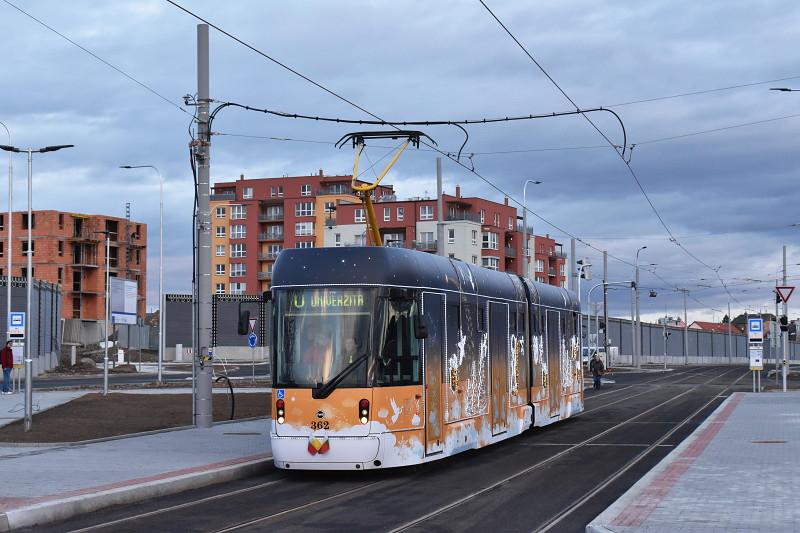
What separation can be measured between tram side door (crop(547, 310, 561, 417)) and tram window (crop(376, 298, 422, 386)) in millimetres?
9768

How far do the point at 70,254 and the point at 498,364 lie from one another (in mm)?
115237

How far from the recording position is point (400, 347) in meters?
16.8

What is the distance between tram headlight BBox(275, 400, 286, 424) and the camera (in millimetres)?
16469

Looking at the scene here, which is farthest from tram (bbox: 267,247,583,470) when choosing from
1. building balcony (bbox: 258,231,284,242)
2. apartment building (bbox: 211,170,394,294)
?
building balcony (bbox: 258,231,284,242)

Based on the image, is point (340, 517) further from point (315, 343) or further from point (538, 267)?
point (538, 267)

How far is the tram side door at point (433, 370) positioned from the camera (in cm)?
1733

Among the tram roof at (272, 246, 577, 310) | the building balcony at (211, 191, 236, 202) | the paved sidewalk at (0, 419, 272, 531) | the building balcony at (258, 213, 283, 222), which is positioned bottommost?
the paved sidewalk at (0, 419, 272, 531)

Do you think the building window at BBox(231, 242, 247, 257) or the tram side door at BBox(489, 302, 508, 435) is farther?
the building window at BBox(231, 242, 247, 257)

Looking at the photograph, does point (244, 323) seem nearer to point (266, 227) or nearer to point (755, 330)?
point (755, 330)

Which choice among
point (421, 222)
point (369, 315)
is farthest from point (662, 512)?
point (421, 222)

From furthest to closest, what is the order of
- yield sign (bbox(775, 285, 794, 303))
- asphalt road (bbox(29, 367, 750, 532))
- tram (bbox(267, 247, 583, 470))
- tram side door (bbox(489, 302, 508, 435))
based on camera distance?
yield sign (bbox(775, 285, 794, 303))
tram side door (bbox(489, 302, 508, 435))
tram (bbox(267, 247, 583, 470))
asphalt road (bbox(29, 367, 750, 532))

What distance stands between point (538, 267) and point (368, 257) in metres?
131

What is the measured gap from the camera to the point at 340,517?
12.7 metres

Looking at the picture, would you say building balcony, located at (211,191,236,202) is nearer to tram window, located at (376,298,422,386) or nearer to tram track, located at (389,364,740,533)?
tram track, located at (389,364,740,533)
